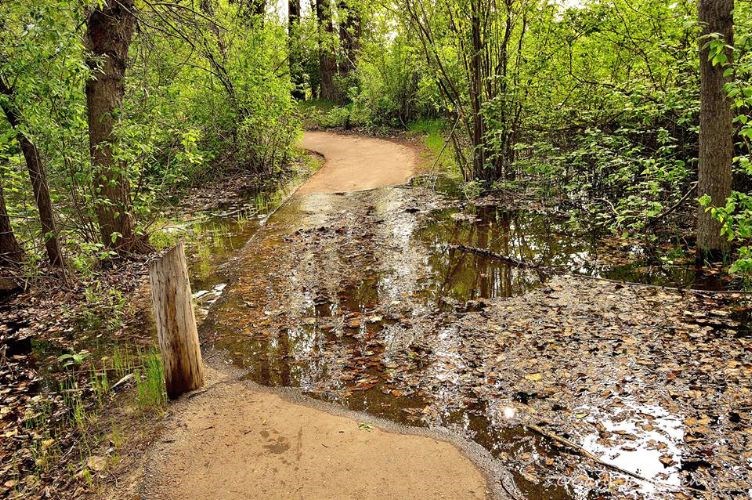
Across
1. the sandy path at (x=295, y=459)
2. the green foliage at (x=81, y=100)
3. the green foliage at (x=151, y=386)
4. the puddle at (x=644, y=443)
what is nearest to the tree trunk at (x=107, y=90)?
the green foliage at (x=81, y=100)

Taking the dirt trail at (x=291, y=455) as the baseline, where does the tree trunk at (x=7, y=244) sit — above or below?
above

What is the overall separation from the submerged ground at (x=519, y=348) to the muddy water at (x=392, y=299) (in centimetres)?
2

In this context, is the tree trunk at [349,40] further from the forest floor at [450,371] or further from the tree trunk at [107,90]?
the forest floor at [450,371]

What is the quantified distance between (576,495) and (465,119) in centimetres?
950

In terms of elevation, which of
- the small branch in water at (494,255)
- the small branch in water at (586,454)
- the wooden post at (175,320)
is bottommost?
the small branch in water at (586,454)

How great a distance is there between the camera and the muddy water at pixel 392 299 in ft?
14.4

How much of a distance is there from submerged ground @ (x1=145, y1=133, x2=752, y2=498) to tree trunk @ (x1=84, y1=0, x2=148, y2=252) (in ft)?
6.08

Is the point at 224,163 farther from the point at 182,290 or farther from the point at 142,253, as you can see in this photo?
the point at 182,290

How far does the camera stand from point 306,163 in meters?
18.3

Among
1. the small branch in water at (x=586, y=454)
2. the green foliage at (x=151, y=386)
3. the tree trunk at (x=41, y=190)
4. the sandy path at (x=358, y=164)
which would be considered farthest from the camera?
the sandy path at (x=358, y=164)

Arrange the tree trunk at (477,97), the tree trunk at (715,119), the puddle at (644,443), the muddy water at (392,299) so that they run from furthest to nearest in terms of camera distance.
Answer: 1. the tree trunk at (477,97)
2. the tree trunk at (715,119)
3. the muddy water at (392,299)
4. the puddle at (644,443)

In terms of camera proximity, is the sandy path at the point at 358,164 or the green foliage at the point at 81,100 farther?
the sandy path at the point at 358,164

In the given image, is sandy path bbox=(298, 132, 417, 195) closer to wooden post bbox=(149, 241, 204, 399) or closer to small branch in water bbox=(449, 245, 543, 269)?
small branch in water bbox=(449, 245, 543, 269)

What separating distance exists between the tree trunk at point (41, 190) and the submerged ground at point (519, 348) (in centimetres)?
209
